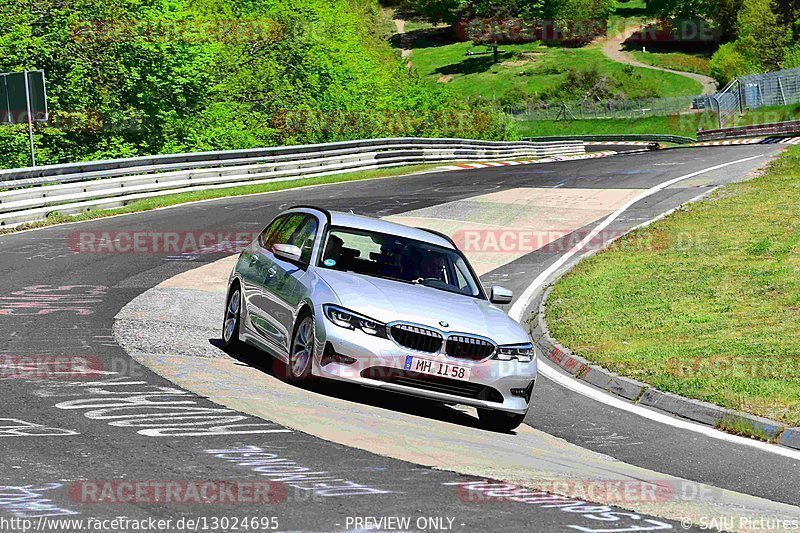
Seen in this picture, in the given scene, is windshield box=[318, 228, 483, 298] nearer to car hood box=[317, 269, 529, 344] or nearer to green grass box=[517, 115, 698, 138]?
car hood box=[317, 269, 529, 344]

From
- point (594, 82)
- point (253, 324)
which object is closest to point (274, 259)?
point (253, 324)

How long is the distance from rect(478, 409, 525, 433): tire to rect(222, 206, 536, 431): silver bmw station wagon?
0.01 metres

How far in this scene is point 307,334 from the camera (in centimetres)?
1057

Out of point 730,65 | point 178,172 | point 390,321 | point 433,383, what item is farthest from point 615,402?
point 730,65

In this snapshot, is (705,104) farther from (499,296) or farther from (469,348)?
(469,348)

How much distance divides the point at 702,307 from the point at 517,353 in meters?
7.06

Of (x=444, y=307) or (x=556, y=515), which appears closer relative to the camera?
(x=556, y=515)

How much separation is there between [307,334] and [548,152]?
56091 millimetres

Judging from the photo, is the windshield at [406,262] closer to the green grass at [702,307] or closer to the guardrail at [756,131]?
the green grass at [702,307]

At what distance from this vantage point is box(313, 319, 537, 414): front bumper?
10.0 metres

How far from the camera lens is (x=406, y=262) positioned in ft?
38.4

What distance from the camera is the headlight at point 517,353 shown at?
34.2 ft

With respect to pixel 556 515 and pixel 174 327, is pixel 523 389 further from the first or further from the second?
pixel 174 327

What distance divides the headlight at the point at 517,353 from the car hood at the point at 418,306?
2.3 inches
